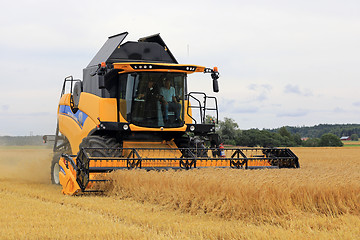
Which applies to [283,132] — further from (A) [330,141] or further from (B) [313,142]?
(A) [330,141]

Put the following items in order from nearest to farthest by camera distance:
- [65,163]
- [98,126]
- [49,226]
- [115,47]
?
[49,226], [65,163], [98,126], [115,47]

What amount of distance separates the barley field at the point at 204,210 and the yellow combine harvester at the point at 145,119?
154 cm

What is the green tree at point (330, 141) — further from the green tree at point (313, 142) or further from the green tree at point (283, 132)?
the green tree at point (283, 132)

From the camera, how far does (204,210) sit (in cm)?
598

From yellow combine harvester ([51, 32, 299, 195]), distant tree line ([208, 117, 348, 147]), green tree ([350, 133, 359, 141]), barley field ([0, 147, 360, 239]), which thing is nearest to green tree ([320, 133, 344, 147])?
distant tree line ([208, 117, 348, 147])

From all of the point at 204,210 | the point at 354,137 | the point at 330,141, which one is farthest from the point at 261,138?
the point at 204,210

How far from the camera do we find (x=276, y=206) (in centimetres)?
552

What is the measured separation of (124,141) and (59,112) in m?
3.52

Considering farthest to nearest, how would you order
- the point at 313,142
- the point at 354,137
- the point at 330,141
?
the point at 354,137 → the point at 313,142 → the point at 330,141

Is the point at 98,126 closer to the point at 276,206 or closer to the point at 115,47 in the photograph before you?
the point at 115,47

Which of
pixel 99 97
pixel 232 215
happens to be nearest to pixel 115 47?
pixel 99 97

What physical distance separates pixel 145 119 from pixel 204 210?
3.94 m

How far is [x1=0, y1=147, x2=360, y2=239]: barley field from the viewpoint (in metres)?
4.75

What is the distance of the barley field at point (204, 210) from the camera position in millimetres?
4746
